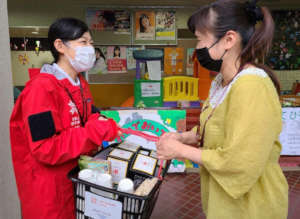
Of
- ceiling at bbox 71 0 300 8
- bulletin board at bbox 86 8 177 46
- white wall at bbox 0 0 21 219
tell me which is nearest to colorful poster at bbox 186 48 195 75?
bulletin board at bbox 86 8 177 46

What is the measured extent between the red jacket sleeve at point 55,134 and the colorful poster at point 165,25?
473 cm

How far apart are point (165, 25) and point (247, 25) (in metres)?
4.80

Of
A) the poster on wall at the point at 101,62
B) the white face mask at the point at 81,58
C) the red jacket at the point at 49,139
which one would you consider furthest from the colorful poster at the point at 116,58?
the red jacket at the point at 49,139

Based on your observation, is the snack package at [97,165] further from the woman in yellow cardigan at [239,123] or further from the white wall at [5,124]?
the white wall at [5,124]

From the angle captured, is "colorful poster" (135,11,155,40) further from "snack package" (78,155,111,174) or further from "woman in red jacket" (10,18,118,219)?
"snack package" (78,155,111,174)

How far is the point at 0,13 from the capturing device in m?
1.85

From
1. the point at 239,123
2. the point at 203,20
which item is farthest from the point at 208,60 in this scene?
the point at 239,123

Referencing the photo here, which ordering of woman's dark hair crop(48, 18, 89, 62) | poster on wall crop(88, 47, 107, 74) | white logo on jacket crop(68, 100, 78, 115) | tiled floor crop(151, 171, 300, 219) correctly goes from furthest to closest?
poster on wall crop(88, 47, 107, 74) < tiled floor crop(151, 171, 300, 219) < woman's dark hair crop(48, 18, 89, 62) < white logo on jacket crop(68, 100, 78, 115)

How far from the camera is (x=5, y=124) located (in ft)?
6.40

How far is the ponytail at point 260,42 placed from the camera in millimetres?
1139

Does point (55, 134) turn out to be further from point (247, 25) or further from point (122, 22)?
point (122, 22)

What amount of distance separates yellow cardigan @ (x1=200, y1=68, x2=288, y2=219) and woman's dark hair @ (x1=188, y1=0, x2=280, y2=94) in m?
0.11

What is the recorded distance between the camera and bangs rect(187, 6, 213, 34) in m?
1.21

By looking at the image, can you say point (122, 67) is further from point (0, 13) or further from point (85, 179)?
point (85, 179)
